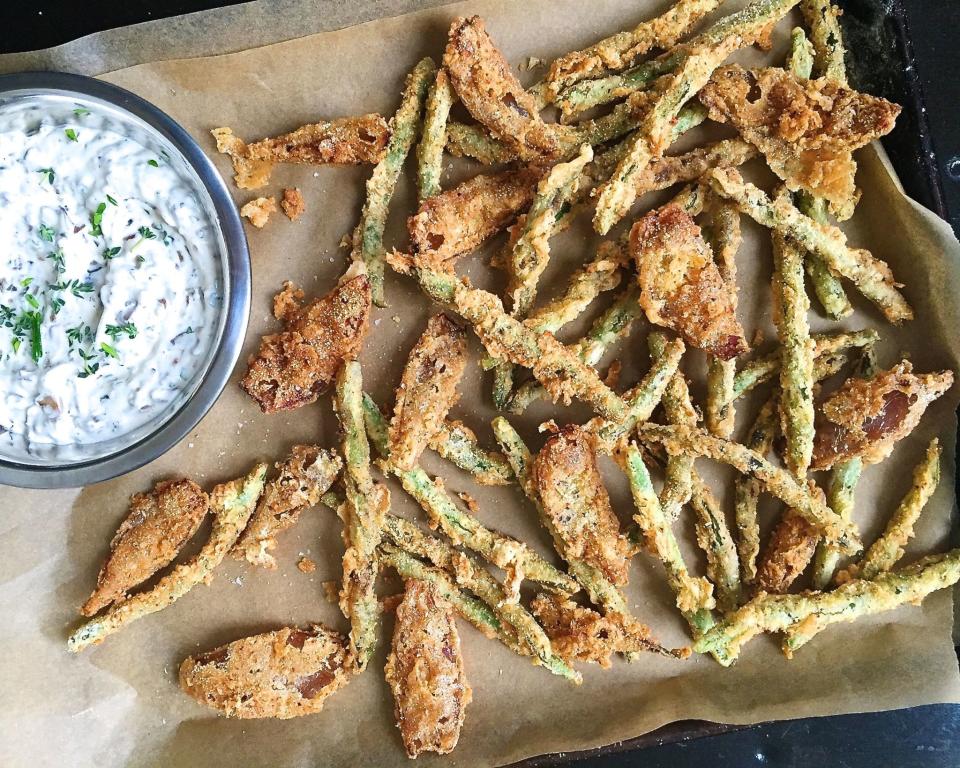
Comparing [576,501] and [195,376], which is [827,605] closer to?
[576,501]

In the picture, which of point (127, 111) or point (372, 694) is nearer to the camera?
point (127, 111)

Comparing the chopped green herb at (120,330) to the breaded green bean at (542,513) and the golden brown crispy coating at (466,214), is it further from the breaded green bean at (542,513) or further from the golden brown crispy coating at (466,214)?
the breaded green bean at (542,513)

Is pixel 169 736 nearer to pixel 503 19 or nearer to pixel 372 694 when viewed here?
pixel 372 694

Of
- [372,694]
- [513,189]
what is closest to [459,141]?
[513,189]

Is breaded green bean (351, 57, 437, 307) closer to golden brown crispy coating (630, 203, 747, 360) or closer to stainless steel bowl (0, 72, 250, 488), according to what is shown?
stainless steel bowl (0, 72, 250, 488)

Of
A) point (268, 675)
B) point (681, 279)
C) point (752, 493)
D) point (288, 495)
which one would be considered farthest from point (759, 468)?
point (268, 675)

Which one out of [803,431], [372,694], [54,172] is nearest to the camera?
[54,172]

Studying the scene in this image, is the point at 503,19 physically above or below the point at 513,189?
above
